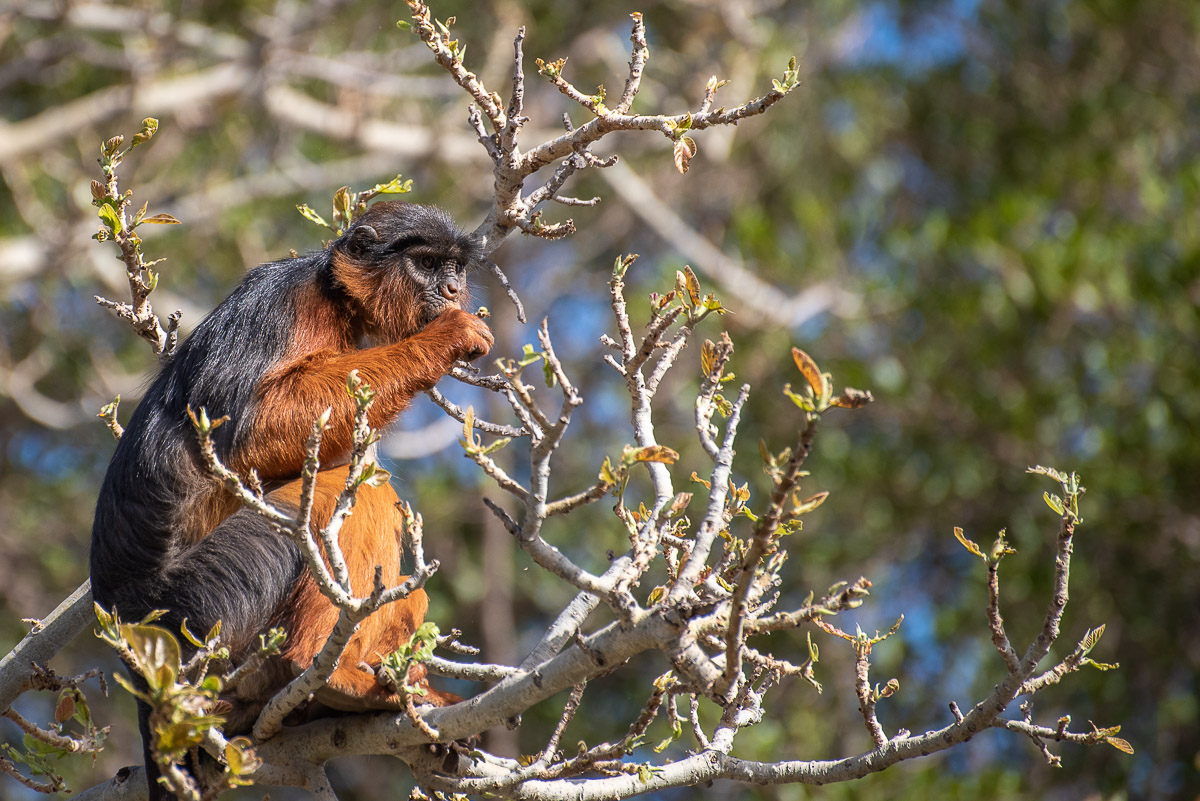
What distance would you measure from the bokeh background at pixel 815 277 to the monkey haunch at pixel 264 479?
1964 mm

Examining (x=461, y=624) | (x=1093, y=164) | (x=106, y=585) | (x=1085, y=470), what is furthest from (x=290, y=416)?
(x=461, y=624)

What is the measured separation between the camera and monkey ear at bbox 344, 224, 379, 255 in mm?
4797

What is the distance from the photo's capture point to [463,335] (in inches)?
166

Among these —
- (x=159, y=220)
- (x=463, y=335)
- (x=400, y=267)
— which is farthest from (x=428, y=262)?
(x=159, y=220)

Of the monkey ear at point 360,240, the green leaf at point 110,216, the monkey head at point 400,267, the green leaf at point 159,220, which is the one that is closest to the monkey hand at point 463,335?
the monkey head at point 400,267

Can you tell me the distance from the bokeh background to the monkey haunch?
77.3 inches

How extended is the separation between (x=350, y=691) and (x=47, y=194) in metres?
10.1

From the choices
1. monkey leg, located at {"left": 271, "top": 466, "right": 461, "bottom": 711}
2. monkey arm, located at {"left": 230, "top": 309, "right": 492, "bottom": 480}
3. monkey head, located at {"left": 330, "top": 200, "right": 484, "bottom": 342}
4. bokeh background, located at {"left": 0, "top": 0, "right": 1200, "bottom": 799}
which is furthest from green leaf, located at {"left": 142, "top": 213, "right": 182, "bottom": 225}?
bokeh background, located at {"left": 0, "top": 0, "right": 1200, "bottom": 799}

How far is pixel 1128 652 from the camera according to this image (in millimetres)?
9461

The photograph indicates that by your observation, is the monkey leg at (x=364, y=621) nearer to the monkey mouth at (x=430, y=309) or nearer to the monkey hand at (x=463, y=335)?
the monkey hand at (x=463, y=335)

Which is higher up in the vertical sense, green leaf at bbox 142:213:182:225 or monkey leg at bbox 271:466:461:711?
green leaf at bbox 142:213:182:225

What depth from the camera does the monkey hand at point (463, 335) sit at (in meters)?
4.20

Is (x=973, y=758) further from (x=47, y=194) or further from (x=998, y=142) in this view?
(x=47, y=194)

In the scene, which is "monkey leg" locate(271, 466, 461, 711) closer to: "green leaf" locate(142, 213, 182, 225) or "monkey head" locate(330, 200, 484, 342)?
"monkey head" locate(330, 200, 484, 342)
